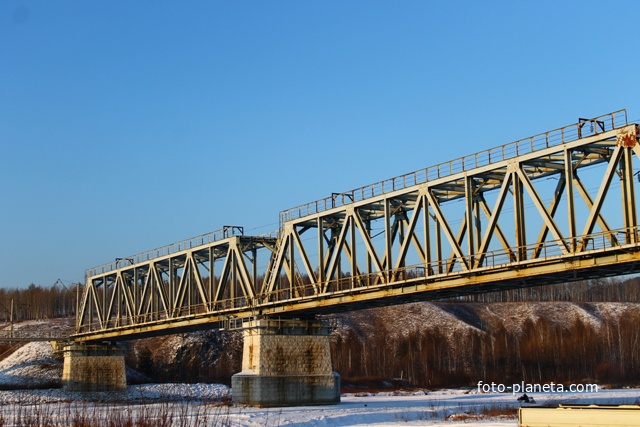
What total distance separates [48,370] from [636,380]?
79.1 meters

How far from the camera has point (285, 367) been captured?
6075 centimetres

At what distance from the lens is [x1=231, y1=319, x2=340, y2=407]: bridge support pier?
5922 cm

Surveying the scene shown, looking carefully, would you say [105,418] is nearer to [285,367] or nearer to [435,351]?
[285,367]

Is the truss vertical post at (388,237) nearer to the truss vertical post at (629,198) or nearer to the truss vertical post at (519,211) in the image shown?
the truss vertical post at (519,211)

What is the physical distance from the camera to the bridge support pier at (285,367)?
194 feet

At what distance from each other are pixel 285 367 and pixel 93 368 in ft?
131

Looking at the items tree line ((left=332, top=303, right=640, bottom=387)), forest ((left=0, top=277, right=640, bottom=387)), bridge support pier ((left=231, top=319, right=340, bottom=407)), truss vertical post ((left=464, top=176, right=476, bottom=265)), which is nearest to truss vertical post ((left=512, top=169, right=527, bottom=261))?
truss vertical post ((left=464, top=176, right=476, bottom=265))

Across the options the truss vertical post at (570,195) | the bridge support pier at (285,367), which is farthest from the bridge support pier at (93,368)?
the truss vertical post at (570,195)

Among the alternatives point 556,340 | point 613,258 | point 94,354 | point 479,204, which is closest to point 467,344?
point 556,340

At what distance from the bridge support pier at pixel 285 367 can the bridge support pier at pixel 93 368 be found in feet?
111

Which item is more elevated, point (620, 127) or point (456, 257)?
point (620, 127)

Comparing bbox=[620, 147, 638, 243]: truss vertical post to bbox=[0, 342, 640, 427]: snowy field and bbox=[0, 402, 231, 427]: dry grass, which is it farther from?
bbox=[0, 402, 231, 427]: dry grass

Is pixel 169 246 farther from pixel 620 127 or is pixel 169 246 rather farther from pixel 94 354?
pixel 620 127

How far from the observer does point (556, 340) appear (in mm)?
138000
